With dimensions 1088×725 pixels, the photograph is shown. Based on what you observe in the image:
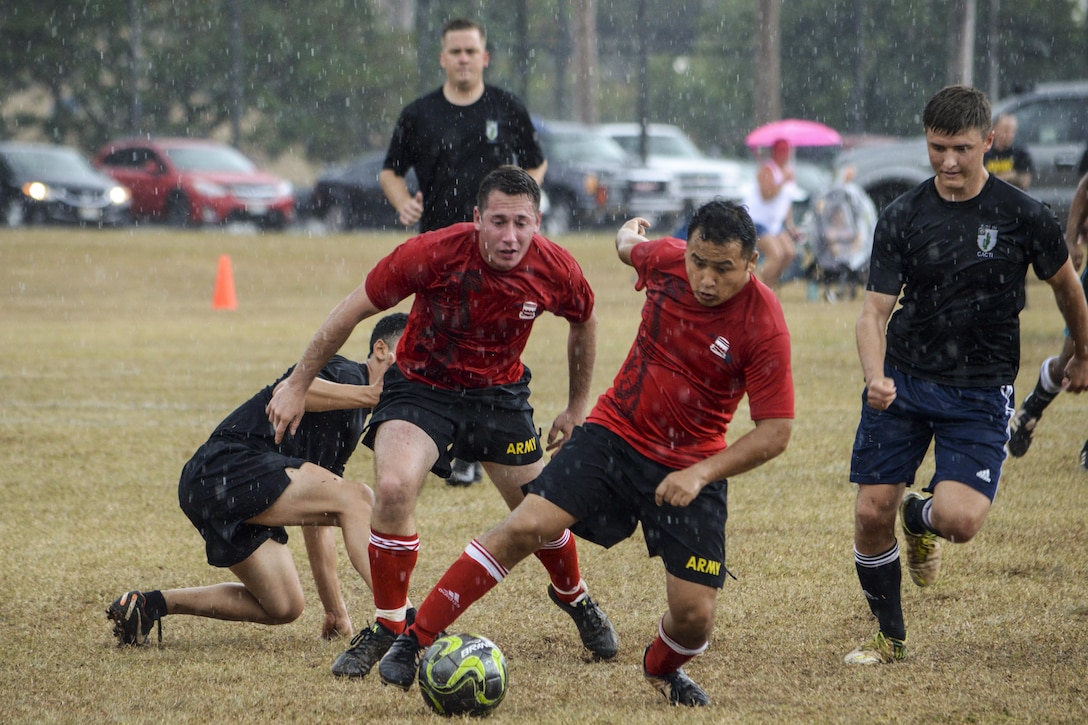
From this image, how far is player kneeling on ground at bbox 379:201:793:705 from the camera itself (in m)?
4.29

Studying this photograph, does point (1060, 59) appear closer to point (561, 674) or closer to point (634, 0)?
point (634, 0)

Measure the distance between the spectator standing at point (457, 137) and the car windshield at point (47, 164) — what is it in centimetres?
1888

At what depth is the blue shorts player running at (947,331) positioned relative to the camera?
466 centimetres

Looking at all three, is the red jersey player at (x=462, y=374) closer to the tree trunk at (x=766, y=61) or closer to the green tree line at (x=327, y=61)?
the tree trunk at (x=766, y=61)

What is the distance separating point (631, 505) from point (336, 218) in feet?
76.5

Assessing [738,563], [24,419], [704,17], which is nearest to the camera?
[738,563]

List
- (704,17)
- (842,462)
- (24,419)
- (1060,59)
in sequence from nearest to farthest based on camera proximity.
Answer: (842,462) < (24,419) < (1060,59) < (704,17)

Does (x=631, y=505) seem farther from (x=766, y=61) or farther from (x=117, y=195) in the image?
(x=766, y=61)

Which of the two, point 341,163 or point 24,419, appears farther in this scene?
point 341,163

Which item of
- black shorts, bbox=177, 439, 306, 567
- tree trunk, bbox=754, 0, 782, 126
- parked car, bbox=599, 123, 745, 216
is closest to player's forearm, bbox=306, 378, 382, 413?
black shorts, bbox=177, 439, 306, 567

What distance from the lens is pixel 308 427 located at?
17.9 ft

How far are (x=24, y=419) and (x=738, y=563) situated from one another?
5.89 metres

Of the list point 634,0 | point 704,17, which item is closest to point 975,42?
point 704,17

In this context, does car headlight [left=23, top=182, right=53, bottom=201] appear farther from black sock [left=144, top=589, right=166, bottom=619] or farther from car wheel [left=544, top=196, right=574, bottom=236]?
black sock [left=144, top=589, right=166, bottom=619]
